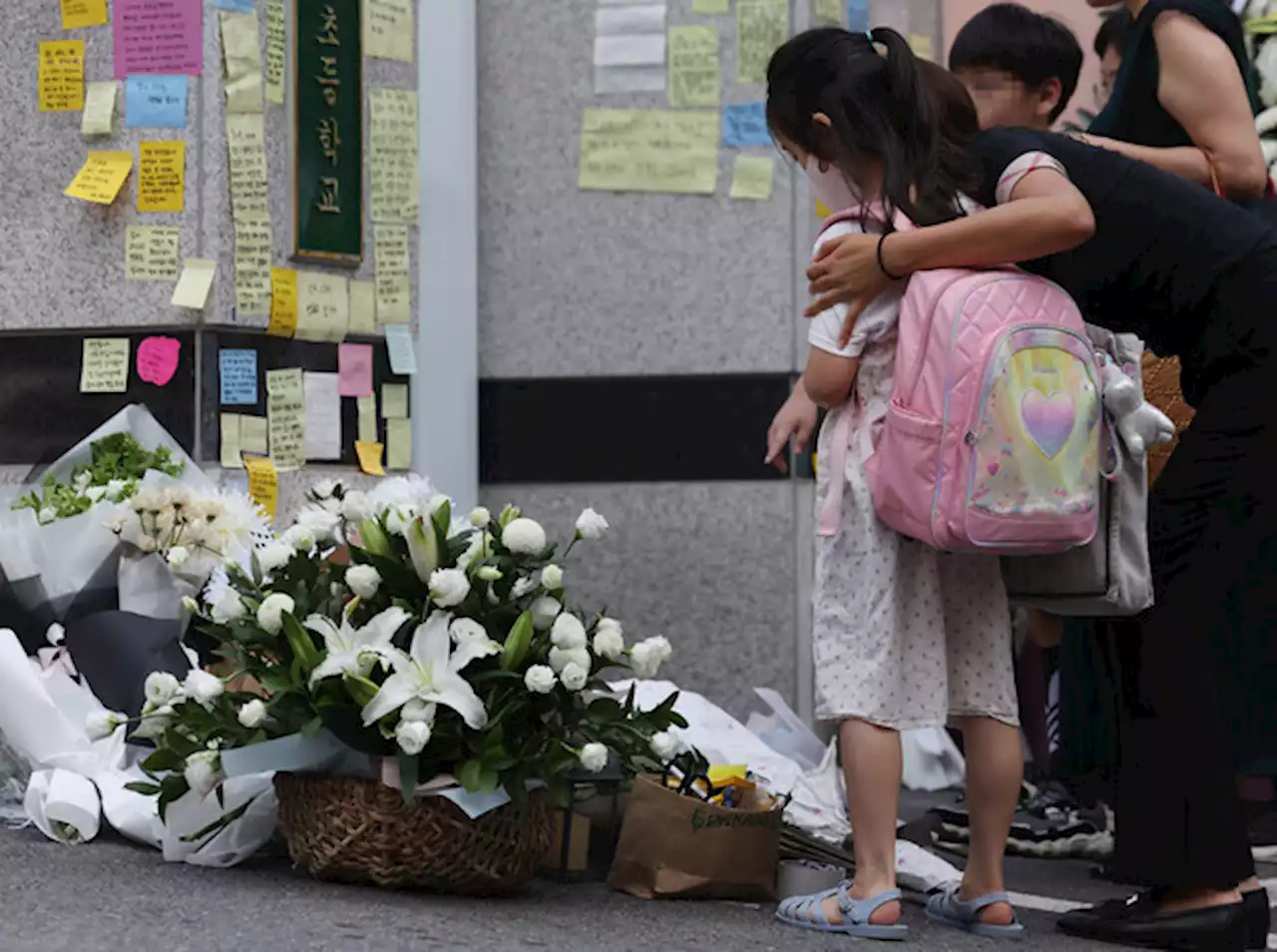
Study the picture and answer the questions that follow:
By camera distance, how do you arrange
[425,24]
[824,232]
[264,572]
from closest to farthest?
[824,232], [264,572], [425,24]

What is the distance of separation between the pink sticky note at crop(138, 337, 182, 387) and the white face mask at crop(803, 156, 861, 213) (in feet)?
5.78

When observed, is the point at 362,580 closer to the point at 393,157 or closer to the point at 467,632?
the point at 467,632

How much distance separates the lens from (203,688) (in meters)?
3.44

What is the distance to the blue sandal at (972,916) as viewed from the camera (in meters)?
3.34

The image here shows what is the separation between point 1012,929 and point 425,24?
2761 millimetres

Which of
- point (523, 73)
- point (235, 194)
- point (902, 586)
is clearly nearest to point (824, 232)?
point (902, 586)

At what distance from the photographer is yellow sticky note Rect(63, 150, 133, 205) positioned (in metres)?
4.59

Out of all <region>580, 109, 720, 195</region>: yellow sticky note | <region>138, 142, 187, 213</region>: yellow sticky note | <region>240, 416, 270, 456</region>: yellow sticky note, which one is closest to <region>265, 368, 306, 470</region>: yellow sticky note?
<region>240, 416, 270, 456</region>: yellow sticky note

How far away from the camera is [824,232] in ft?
11.0

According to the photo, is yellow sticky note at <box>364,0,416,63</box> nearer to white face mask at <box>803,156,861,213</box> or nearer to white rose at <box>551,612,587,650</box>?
white face mask at <box>803,156,861,213</box>

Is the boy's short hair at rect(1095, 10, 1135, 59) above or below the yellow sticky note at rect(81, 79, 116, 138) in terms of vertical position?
above

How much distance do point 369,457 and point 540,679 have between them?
1.72m

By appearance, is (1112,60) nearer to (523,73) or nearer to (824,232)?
(824,232)

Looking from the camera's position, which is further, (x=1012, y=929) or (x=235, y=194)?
(x=235, y=194)
